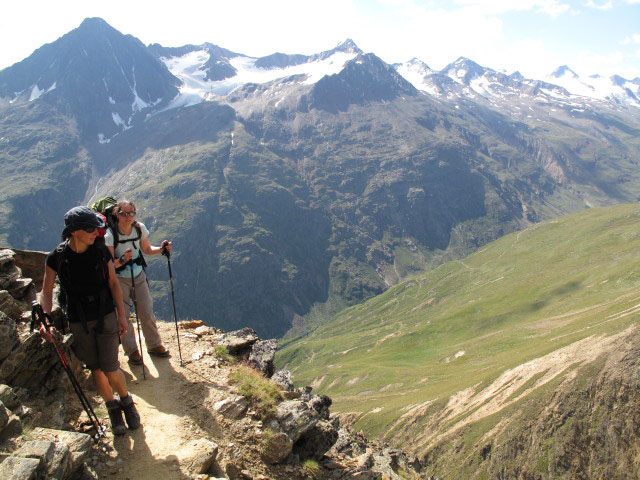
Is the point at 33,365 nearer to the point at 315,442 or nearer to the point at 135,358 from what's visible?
the point at 135,358

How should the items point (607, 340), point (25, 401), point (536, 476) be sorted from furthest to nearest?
point (607, 340) → point (536, 476) → point (25, 401)

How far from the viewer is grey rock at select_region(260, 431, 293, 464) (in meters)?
13.7

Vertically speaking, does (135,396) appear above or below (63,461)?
below

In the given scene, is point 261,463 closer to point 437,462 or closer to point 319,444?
point 319,444

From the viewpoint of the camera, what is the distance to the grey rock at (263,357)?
21.1m

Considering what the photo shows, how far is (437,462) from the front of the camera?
3031 inches

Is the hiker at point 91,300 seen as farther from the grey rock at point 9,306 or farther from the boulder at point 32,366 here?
the grey rock at point 9,306

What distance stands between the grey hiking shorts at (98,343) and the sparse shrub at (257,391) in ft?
17.0

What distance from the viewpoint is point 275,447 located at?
14.0 meters

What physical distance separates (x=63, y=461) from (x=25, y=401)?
157 inches

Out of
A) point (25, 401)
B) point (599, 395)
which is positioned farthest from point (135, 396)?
point (599, 395)

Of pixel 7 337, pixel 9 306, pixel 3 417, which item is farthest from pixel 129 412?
pixel 9 306

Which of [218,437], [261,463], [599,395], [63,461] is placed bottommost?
[599,395]

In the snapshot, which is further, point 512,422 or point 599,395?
point 512,422
